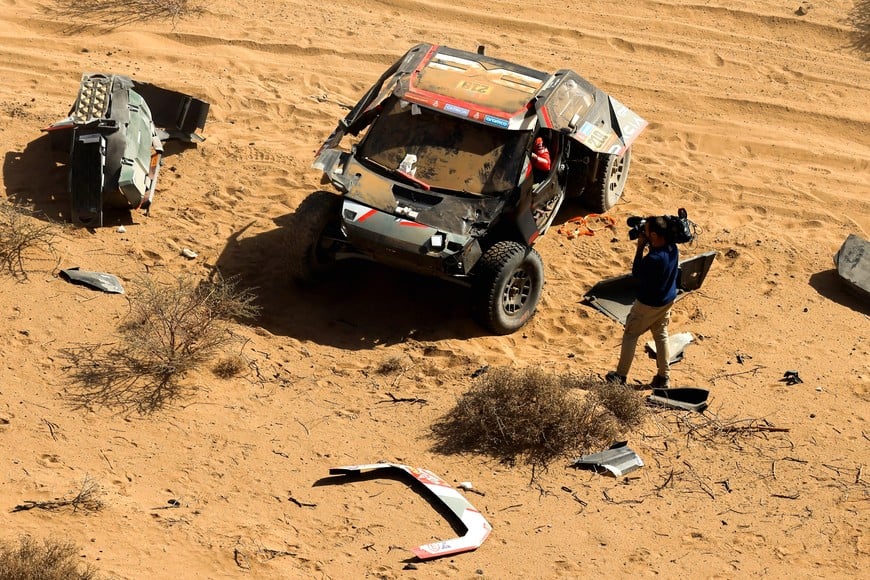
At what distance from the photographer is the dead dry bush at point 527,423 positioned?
8.30 meters

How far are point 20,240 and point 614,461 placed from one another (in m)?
5.38

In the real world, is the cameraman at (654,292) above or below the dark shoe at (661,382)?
above

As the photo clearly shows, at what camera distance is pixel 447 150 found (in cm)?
1026

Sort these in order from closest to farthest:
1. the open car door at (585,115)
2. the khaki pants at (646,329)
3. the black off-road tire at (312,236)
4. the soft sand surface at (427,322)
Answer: the soft sand surface at (427,322) < the khaki pants at (646,329) < the black off-road tire at (312,236) < the open car door at (585,115)

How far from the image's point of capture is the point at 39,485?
7129 millimetres

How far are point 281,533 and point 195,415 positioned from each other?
1467 mm

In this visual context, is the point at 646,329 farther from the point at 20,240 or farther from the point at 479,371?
the point at 20,240

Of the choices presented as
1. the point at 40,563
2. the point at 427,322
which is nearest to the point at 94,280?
the point at 427,322

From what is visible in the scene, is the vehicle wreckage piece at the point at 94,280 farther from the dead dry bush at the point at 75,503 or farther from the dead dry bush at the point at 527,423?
the dead dry bush at the point at 527,423

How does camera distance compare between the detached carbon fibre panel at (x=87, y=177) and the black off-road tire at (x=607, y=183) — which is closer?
the detached carbon fibre panel at (x=87, y=177)

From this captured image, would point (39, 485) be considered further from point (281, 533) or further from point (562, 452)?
point (562, 452)

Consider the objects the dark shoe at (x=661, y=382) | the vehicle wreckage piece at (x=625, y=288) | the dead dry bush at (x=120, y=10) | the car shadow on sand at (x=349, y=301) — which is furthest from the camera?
the dead dry bush at (x=120, y=10)

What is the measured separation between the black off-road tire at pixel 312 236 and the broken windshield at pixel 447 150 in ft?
2.14

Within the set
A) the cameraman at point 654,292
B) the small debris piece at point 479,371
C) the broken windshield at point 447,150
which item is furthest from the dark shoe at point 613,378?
the broken windshield at point 447,150
